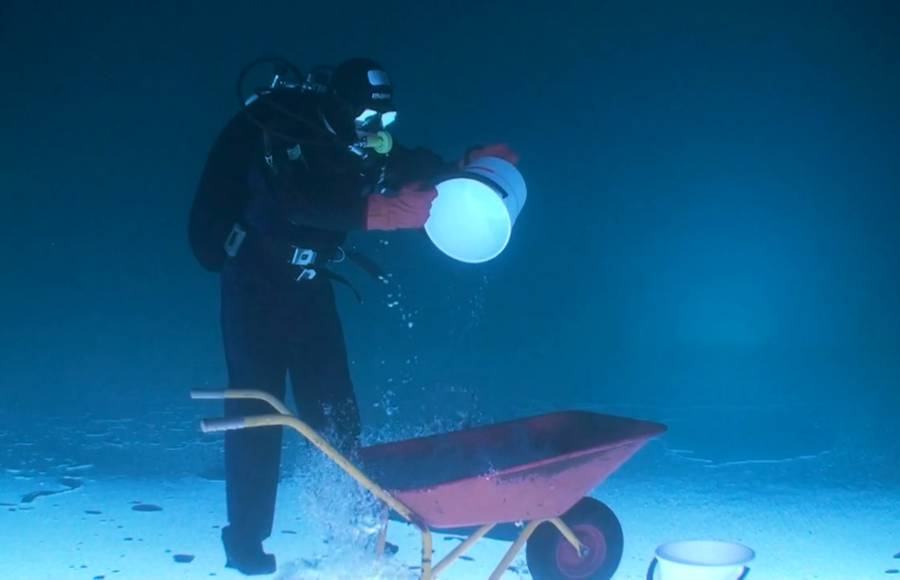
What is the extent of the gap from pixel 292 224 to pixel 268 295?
1.08 ft

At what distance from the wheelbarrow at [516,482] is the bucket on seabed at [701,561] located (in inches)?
8.6

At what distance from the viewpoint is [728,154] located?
790 centimetres

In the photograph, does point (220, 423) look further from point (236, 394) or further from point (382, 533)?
point (382, 533)

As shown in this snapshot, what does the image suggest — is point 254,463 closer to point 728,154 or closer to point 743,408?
point 743,408

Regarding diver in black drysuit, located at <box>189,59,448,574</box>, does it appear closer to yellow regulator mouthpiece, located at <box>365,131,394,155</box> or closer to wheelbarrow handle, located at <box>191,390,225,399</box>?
yellow regulator mouthpiece, located at <box>365,131,394,155</box>

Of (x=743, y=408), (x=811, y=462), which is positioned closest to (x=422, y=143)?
(x=743, y=408)

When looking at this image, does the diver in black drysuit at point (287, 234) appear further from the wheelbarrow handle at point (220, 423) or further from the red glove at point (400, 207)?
the wheelbarrow handle at point (220, 423)

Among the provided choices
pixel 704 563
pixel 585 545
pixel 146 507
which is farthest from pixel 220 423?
pixel 146 507

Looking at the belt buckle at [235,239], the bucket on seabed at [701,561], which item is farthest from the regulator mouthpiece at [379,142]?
the bucket on seabed at [701,561]

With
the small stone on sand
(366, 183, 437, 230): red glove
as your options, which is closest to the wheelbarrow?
(366, 183, 437, 230): red glove

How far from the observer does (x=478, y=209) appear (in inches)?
113

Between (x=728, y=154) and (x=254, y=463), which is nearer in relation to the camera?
(x=254, y=463)

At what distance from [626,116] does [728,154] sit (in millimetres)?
1240

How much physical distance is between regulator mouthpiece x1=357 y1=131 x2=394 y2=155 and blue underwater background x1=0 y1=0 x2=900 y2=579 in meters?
5.10
